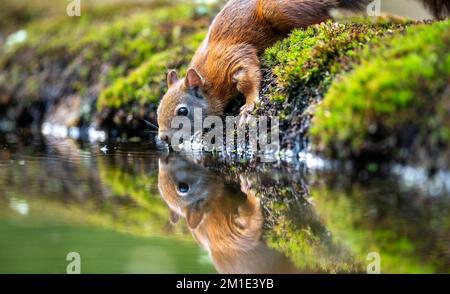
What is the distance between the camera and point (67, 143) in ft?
30.0

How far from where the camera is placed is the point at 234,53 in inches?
302

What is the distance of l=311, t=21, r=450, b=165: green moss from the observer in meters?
4.99

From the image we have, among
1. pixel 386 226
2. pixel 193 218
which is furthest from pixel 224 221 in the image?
pixel 386 226

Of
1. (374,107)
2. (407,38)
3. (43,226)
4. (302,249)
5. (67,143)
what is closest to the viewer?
(302,249)

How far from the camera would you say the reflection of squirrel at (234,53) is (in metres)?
7.62

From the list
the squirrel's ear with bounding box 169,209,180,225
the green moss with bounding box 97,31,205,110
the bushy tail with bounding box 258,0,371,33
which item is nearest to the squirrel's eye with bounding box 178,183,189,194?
the squirrel's ear with bounding box 169,209,180,225

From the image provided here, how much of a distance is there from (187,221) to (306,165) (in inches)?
75.0

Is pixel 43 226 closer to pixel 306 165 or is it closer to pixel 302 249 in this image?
pixel 302 249

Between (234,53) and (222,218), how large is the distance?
3547 millimetres

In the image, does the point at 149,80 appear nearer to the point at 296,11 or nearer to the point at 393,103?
the point at 296,11

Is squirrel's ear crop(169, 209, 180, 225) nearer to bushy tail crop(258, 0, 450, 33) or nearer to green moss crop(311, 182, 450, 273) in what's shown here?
green moss crop(311, 182, 450, 273)
